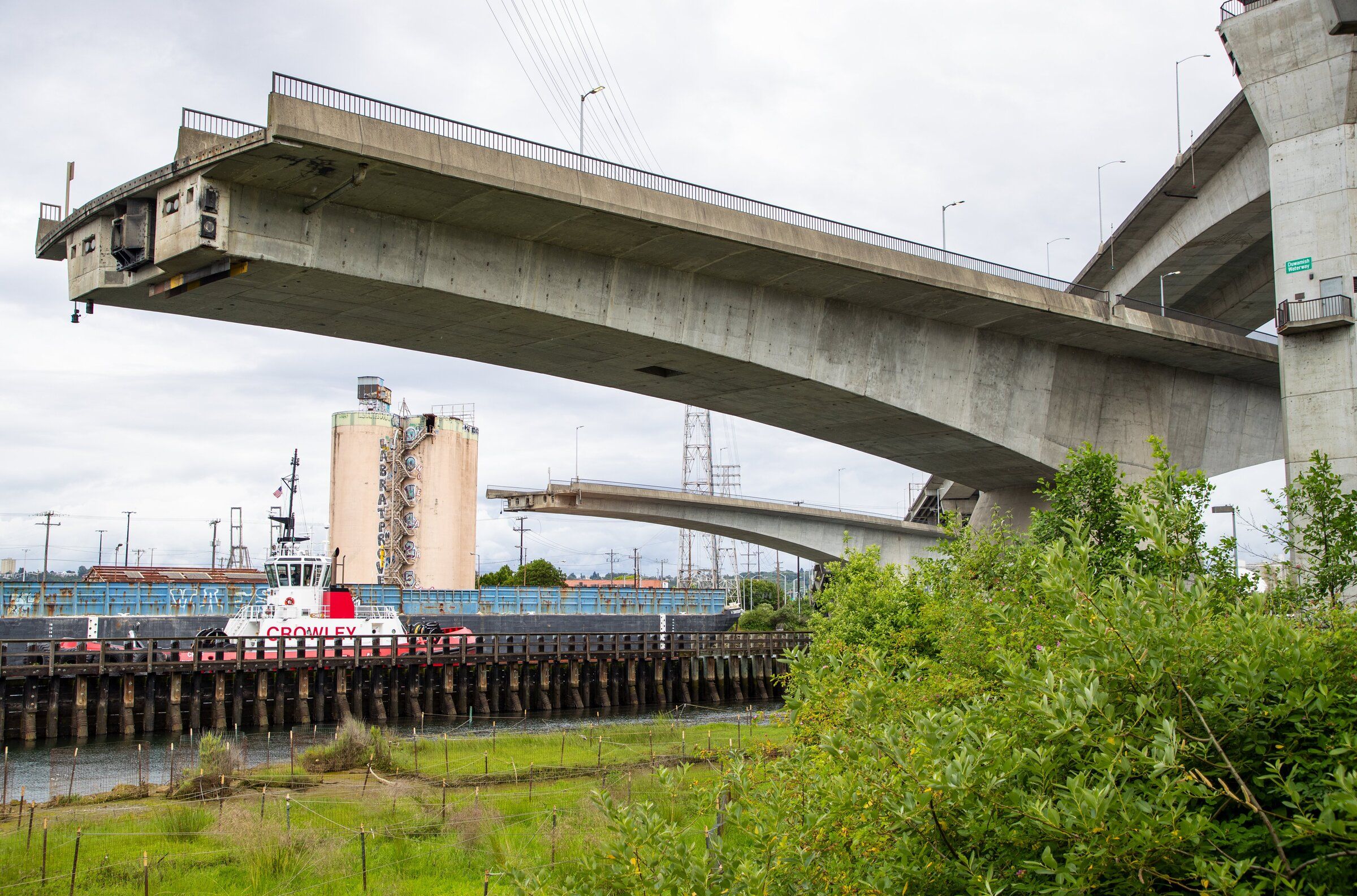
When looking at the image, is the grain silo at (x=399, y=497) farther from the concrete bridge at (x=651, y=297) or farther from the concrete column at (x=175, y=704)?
the concrete bridge at (x=651, y=297)

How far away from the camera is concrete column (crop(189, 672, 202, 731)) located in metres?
41.2

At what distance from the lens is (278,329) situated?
2616 centimetres

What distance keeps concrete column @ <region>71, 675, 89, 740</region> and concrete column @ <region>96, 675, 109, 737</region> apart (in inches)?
15.7

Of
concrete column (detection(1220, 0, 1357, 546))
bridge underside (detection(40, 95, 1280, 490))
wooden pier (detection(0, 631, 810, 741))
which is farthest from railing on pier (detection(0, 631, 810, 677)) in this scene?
concrete column (detection(1220, 0, 1357, 546))

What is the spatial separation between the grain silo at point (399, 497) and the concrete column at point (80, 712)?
6121 centimetres

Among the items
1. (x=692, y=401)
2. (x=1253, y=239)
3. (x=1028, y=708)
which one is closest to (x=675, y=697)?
(x=692, y=401)

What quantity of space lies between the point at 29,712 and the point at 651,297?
28.7 m

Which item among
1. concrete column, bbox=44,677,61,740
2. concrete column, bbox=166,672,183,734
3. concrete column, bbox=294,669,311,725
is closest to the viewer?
concrete column, bbox=44,677,61,740

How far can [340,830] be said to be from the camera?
20219 millimetres

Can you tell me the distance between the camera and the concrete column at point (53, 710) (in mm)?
39031

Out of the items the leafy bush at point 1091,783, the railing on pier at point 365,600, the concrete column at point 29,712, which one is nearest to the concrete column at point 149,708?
the concrete column at point 29,712

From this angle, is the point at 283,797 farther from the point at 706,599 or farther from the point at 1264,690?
the point at 706,599

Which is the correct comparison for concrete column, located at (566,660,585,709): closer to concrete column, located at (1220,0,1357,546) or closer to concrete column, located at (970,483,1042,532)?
concrete column, located at (970,483,1042,532)

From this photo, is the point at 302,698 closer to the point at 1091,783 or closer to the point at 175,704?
the point at 175,704
